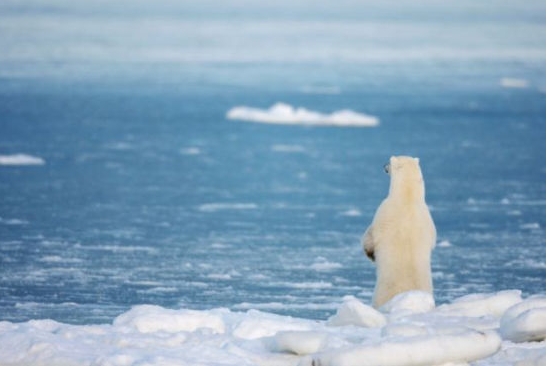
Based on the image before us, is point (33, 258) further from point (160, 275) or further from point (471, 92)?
point (471, 92)

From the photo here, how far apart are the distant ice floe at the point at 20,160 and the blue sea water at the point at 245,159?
98mm

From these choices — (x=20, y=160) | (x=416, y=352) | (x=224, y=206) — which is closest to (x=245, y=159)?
(x=20, y=160)

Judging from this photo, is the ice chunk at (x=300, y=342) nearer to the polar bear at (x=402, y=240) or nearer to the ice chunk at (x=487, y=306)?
the ice chunk at (x=487, y=306)

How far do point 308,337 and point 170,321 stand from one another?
654 millimetres

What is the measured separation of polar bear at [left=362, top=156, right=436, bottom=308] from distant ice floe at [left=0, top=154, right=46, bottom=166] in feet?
21.7

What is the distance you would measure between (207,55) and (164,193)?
1577cm

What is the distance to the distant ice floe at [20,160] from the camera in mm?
12961

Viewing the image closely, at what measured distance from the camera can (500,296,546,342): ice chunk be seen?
5.32m

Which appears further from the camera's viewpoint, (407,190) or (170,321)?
(407,190)

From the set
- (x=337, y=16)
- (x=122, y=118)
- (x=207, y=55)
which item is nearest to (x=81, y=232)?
(x=122, y=118)

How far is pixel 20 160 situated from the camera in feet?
42.9

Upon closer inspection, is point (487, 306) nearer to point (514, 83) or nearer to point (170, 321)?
point (170, 321)

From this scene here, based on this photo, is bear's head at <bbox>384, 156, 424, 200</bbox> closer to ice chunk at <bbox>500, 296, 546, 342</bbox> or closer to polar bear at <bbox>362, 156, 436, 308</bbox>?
polar bear at <bbox>362, 156, 436, 308</bbox>

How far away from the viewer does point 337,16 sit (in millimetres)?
37438
